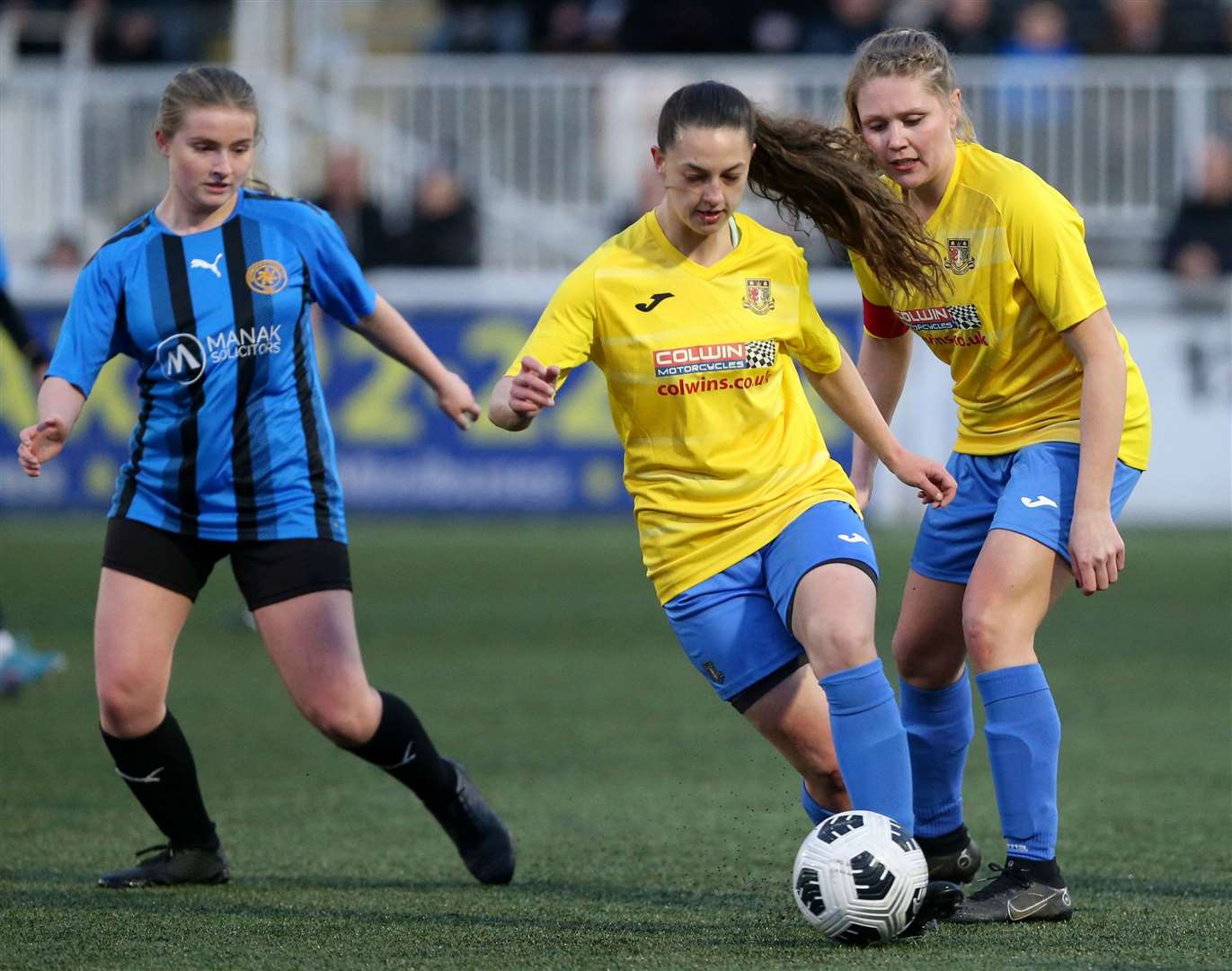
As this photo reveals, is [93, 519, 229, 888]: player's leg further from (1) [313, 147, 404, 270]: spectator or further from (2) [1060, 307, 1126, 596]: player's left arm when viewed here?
(1) [313, 147, 404, 270]: spectator

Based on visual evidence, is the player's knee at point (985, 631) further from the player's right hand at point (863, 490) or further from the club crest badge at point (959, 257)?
the club crest badge at point (959, 257)

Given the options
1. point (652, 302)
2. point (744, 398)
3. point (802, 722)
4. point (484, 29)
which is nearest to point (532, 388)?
point (652, 302)

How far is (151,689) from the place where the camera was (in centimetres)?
481

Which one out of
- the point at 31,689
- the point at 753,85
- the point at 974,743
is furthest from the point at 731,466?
the point at 753,85

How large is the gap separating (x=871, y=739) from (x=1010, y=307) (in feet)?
3.41

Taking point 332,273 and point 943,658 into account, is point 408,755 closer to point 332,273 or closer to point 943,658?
point 332,273

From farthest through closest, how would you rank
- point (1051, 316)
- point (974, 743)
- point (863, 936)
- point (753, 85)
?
point (753, 85) → point (974, 743) → point (1051, 316) → point (863, 936)

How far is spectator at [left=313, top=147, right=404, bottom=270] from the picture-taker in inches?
573

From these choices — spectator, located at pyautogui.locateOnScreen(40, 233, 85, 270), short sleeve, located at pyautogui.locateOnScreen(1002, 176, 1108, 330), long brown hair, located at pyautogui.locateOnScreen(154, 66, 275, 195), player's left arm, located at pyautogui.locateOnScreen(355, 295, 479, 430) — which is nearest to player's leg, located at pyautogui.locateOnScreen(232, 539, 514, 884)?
player's left arm, located at pyautogui.locateOnScreen(355, 295, 479, 430)

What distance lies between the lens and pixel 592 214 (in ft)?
49.6

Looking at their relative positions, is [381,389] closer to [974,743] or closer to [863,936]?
[974,743]

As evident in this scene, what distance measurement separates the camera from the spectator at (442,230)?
14445mm

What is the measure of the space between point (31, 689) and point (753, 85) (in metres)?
8.18

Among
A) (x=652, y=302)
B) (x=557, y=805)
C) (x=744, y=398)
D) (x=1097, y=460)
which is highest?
(x=652, y=302)
